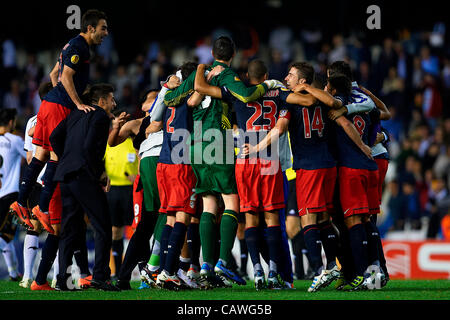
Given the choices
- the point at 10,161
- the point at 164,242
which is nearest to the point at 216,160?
the point at 164,242

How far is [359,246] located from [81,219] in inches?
114

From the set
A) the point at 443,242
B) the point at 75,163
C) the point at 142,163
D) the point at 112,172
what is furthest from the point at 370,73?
A: the point at 75,163

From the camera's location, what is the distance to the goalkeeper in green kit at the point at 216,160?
25.6 feet

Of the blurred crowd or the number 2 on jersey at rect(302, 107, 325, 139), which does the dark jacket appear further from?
the blurred crowd

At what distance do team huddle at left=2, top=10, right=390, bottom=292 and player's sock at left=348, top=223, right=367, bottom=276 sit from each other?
0.01 metres

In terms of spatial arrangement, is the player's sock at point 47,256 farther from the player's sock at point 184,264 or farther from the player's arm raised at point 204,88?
the player's arm raised at point 204,88

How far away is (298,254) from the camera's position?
1089 cm

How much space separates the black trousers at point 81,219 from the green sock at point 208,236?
3.28 ft

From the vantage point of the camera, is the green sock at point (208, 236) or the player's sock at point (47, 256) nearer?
the green sock at point (208, 236)

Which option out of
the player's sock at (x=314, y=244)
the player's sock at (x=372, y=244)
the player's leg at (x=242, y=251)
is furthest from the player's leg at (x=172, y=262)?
the player's leg at (x=242, y=251)

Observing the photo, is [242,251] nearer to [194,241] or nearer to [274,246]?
[194,241]

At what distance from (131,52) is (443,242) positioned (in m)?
12.4

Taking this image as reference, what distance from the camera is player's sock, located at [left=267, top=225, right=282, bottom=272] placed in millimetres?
7820

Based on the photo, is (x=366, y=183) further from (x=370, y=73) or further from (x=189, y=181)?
(x=370, y=73)
